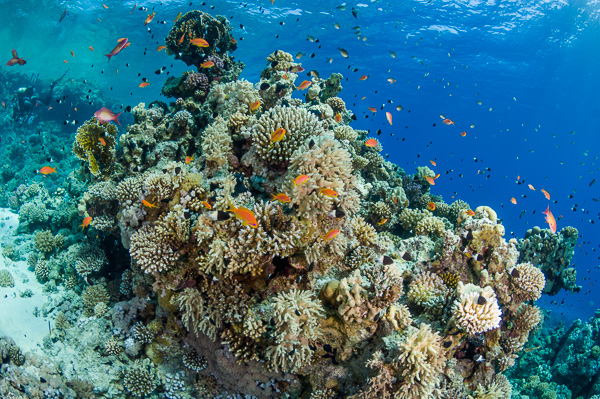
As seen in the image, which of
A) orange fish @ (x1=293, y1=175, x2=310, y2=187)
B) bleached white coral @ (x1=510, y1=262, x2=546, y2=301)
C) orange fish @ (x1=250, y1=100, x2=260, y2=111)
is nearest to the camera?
orange fish @ (x1=293, y1=175, x2=310, y2=187)

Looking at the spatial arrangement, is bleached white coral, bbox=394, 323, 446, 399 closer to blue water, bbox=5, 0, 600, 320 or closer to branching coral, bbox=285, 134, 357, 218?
branching coral, bbox=285, 134, 357, 218

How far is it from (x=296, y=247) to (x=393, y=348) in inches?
81.0

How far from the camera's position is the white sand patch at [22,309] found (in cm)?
725

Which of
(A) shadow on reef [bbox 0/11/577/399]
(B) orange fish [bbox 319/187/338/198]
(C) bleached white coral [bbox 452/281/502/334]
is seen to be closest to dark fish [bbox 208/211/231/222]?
(A) shadow on reef [bbox 0/11/577/399]

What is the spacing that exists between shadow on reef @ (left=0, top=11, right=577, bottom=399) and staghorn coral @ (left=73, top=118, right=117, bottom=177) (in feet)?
0.12

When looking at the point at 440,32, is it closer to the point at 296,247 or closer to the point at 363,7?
the point at 363,7

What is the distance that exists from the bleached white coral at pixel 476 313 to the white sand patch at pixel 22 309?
9282 millimetres

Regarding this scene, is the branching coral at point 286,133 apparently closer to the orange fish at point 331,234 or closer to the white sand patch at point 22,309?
the orange fish at point 331,234

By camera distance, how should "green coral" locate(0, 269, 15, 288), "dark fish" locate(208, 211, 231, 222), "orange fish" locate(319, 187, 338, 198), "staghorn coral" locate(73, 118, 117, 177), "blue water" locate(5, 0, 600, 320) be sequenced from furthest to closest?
"blue water" locate(5, 0, 600, 320), "green coral" locate(0, 269, 15, 288), "staghorn coral" locate(73, 118, 117, 177), "dark fish" locate(208, 211, 231, 222), "orange fish" locate(319, 187, 338, 198)

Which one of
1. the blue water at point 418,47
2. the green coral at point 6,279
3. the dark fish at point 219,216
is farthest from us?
the blue water at point 418,47

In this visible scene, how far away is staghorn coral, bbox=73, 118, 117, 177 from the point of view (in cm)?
770

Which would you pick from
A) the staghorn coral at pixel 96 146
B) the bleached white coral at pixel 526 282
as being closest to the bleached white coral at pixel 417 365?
the bleached white coral at pixel 526 282

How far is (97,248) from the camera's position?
Result: 8102 mm

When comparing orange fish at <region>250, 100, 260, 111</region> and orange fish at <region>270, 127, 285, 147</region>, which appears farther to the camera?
orange fish at <region>250, 100, 260, 111</region>
